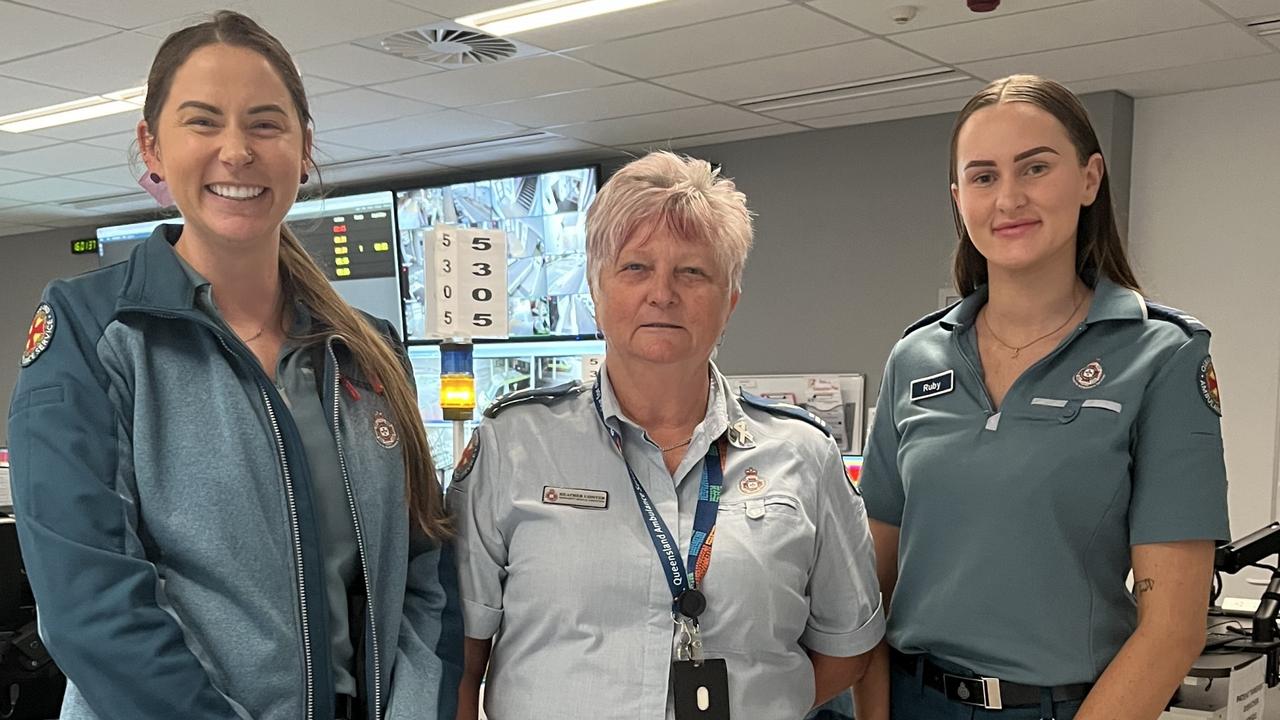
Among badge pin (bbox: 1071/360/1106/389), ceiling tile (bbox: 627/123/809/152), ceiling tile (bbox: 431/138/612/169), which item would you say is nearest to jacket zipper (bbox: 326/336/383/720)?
badge pin (bbox: 1071/360/1106/389)

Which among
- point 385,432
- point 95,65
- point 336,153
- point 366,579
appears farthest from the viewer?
point 336,153

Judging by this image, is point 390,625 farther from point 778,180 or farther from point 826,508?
point 778,180

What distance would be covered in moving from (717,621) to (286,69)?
3.15 ft

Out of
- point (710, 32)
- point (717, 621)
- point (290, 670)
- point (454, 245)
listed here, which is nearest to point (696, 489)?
point (717, 621)

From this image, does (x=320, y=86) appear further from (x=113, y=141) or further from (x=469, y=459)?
(x=469, y=459)

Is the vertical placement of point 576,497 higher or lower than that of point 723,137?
lower

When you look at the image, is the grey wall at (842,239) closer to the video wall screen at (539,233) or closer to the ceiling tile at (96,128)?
the video wall screen at (539,233)

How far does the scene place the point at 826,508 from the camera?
1.83 metres

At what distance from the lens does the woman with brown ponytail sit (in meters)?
1.40

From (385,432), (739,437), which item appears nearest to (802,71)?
(739,437)

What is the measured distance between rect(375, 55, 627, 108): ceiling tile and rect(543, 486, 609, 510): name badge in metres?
3.41

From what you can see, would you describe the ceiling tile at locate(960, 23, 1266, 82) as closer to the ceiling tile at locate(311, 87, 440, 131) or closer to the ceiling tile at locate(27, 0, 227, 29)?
the ceiling tile at locate(311, 87, 440, 131)

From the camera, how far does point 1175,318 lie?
1.83 m

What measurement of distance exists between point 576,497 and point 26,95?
4.87 m
